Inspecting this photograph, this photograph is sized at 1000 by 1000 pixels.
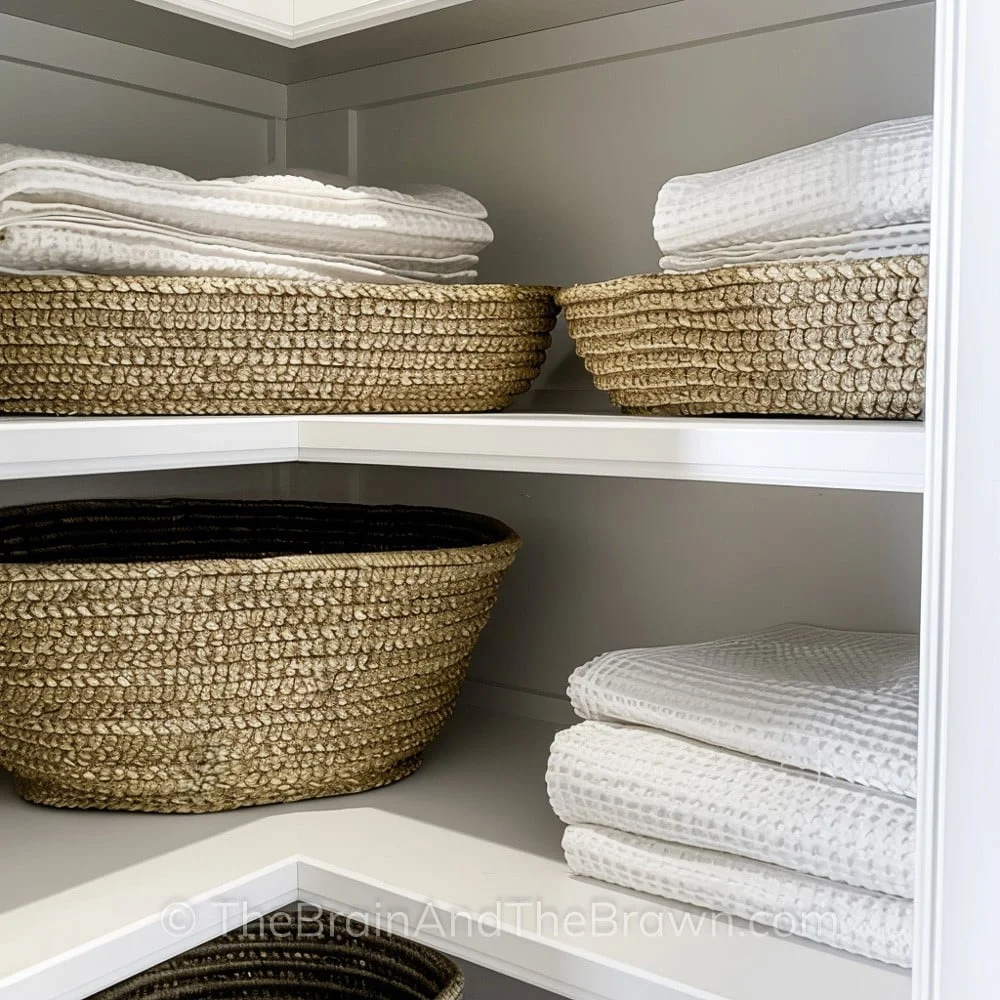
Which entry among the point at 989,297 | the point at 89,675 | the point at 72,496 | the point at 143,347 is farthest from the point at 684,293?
A: the point at 72,496

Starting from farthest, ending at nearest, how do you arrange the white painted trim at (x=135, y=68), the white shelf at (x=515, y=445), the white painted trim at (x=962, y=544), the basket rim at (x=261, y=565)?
the white painted trim at (x=135, y=68), the basket rim at (x=261, y=565), the white shelf at (x=515, y=445), the white painted trim at (x=962, y=544)

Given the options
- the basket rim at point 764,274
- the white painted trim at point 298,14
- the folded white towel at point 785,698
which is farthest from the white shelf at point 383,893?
the white painted trim at point 298,14

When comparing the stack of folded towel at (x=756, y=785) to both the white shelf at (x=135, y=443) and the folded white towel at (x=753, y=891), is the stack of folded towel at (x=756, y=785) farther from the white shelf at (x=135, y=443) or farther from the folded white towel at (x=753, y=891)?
the white shelf at (x=135, y=443)

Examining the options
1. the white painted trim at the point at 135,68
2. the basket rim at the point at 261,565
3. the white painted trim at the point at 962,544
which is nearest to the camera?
the white painted trim at the point at 962,544

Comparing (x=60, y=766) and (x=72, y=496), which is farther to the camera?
(x=72, y=496)

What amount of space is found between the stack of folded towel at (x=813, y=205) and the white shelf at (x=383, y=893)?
44 cm

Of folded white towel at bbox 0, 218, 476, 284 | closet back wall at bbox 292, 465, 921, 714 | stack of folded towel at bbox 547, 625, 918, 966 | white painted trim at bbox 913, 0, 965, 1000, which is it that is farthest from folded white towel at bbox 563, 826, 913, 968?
folded white towel at bbox 0, 218, 476, 284

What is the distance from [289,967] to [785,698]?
546 millimetres

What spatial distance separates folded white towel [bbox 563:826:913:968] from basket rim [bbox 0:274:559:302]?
0.44 meters

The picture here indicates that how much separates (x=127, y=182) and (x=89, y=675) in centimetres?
37

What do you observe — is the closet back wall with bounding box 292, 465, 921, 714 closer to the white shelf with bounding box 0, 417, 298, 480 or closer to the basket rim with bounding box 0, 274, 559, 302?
the basket rim with bounding box 0, 274, 559, 302

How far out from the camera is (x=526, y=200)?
121cm

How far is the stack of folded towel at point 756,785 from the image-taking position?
0.69 m

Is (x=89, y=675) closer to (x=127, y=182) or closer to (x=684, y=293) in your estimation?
(x=127, y=182)
